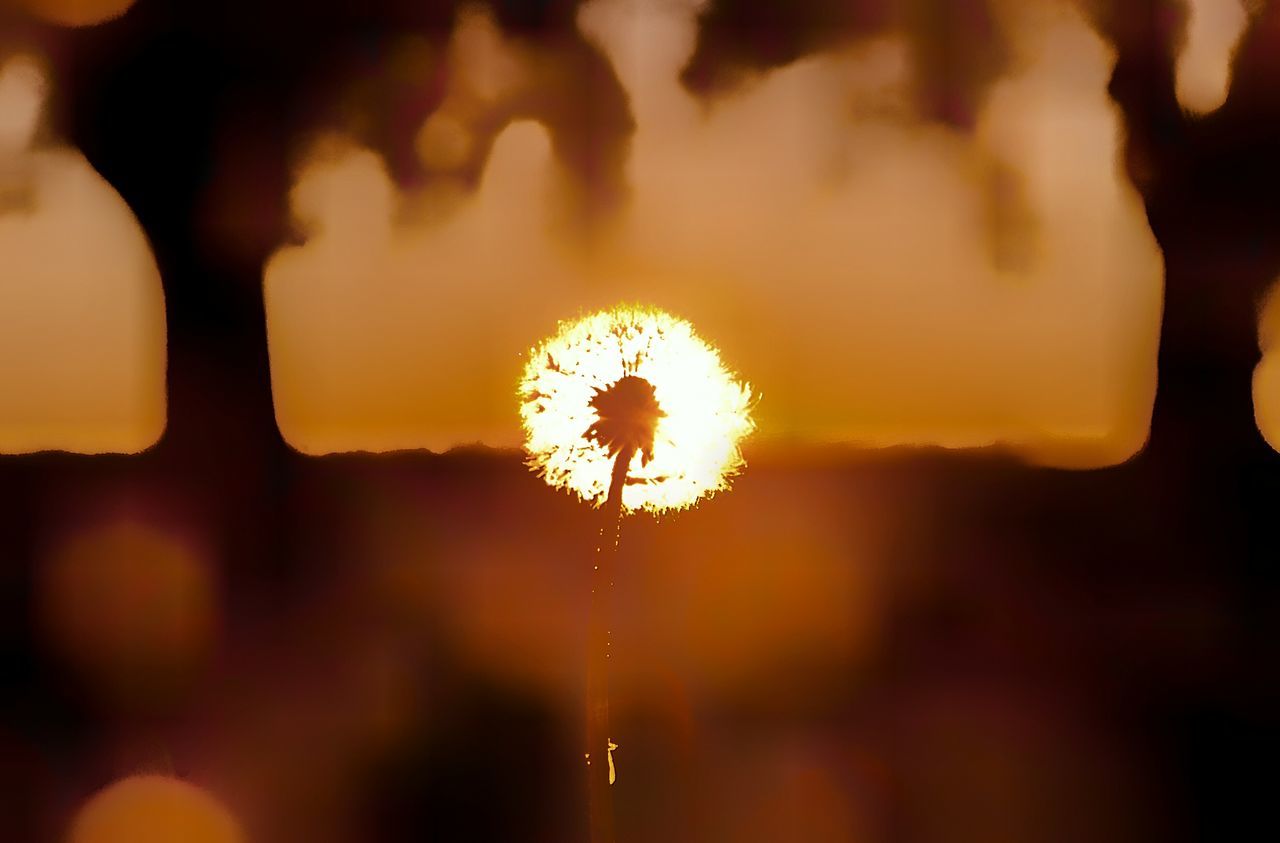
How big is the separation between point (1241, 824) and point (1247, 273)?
125 cm

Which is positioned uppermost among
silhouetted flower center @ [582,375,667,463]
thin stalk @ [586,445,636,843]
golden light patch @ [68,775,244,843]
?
silhouetted flower center @ [582,375,667,463]

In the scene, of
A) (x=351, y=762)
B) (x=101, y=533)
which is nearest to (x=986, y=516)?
(x=351, y=762)

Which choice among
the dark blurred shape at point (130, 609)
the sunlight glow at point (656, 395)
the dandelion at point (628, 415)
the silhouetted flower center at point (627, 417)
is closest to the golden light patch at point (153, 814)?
the dark blurred shape at point (130, 609)

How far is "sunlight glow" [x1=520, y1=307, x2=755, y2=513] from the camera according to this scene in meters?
1.39

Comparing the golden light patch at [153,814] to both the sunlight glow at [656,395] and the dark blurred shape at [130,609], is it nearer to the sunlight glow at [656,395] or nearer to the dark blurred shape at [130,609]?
the dark blurred shape at [130,609]

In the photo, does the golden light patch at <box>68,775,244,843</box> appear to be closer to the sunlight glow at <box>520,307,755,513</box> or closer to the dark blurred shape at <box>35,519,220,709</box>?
the dark blurred shape at <box>35,519,220,709</box>

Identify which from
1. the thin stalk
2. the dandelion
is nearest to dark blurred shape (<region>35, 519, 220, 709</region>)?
the dandelion

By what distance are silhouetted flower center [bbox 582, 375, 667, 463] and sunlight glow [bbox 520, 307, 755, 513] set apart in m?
0.01

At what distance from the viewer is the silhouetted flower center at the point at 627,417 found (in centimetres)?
134

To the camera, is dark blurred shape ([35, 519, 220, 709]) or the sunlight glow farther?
dark blurred shape ([35, 519, 220, 709])

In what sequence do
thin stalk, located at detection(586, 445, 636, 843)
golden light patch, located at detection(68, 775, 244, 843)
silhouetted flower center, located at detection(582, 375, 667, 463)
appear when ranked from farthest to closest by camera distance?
1. golden light patch, located at detection(68, 775, 244, 843)
2. silhouetted flower center, located at detection(582, 375, 667, 463)
3. thin stalk, located at detection(586, 445, 636, 843)

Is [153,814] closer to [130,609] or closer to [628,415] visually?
[130,609]

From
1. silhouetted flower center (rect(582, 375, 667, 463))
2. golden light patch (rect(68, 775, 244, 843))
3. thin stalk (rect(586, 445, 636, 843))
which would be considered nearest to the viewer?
thin stalk (rect(586, 445, 636, 843))

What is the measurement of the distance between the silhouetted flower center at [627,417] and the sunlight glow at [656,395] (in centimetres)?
1
